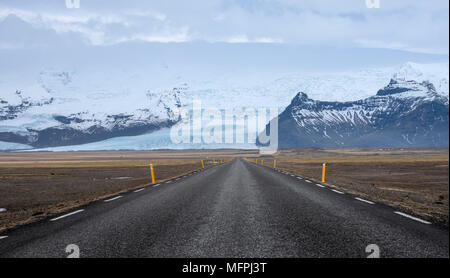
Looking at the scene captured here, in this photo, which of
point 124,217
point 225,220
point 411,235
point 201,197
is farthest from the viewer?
point 201,197

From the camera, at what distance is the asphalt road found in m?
5.69

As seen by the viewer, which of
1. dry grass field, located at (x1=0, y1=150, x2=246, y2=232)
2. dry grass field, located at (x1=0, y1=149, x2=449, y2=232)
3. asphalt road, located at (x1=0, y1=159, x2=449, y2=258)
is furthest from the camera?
dry grass field, located at (x1=0, y1=149, x2=449, y2=232)

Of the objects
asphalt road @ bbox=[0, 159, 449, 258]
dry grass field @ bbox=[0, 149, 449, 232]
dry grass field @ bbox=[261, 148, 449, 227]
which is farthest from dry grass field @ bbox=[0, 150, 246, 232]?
dry grass field @ bbox=[261, 148, 449, 227]

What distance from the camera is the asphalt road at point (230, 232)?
5691mm

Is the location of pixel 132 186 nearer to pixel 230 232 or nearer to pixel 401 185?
pixel 230 232

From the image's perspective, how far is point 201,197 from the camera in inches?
521

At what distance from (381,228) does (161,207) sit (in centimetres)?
575

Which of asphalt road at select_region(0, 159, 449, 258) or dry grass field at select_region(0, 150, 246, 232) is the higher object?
asphalt road at select_region(0, 159, 449, 258)

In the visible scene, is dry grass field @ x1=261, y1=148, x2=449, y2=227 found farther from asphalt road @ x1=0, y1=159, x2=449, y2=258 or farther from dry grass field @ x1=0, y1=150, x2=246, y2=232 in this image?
dry grass field @ x1=0, y1=150, x2=246, y2=232

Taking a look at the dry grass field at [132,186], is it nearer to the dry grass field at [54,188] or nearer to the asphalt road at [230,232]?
the dry grass field at [54,188]

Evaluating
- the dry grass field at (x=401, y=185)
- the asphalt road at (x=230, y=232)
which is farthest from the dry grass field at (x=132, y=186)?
the asphalt road at (x=230, y=232)

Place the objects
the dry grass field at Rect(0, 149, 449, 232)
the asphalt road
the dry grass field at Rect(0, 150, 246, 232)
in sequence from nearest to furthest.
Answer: the asphalt road, the dry grass field at Rect(0, 150, 246, 232), the dry grass field at Rect(0, 149, 449, 232)

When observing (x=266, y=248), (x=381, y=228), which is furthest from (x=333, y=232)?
(x=266, y=248)
